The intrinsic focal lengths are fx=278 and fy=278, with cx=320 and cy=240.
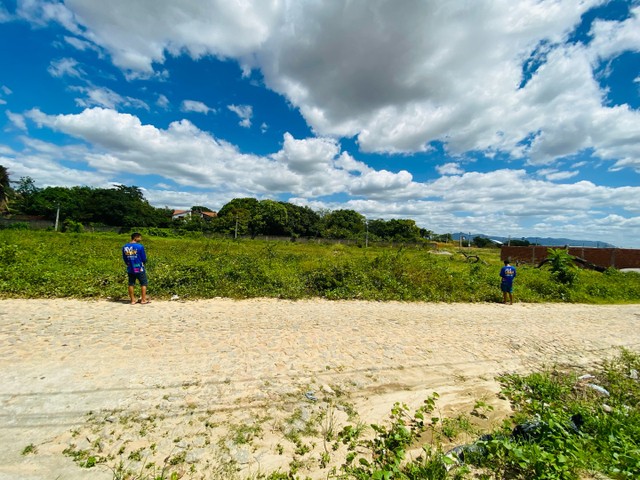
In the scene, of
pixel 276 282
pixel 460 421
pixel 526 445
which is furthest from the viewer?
pixel 276 282

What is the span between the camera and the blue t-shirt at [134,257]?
7.52 meters

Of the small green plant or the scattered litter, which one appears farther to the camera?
the scattered litter

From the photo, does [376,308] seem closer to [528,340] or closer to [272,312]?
[272,312]

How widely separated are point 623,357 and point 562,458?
17.8 ft

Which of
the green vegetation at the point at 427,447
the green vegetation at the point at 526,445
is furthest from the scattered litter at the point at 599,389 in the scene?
the green vegetation at the point at 427,447

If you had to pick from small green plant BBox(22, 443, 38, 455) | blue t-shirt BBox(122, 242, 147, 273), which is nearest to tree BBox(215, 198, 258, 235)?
blue t-shirt BBox(122, 242, 147, 273)

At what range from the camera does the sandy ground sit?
9.30 ft

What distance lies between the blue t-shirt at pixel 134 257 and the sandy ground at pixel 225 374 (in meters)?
0.97

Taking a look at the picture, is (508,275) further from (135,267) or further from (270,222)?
(270,222)

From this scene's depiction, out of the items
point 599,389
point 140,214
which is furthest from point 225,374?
point 140,214

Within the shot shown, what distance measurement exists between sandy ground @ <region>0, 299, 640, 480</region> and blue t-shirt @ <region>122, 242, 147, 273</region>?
97cm

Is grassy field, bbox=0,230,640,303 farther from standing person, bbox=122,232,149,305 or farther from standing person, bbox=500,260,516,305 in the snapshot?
standing person, bbox=122,232,149,305

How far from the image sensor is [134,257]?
7613mm

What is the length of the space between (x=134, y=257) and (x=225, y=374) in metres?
5.21
